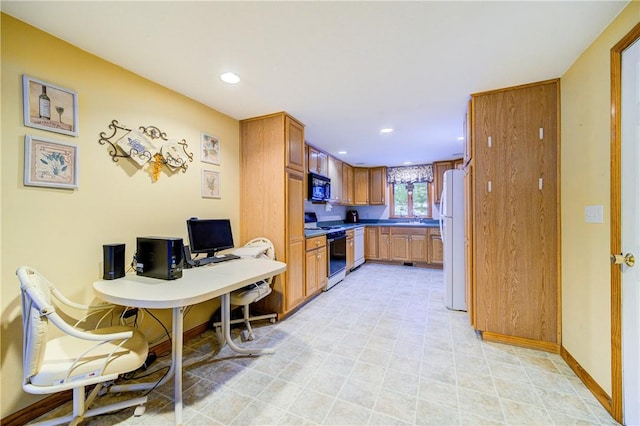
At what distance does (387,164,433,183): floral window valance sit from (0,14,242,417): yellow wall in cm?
453

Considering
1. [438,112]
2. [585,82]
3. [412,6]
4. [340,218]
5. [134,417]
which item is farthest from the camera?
[340,218]

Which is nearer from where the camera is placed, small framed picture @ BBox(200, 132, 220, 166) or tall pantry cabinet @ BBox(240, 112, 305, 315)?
small framed picture @ BBox(200, 132, 220, 166)

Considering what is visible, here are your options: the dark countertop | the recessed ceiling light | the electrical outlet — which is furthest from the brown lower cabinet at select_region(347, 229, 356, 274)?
the electrical outlet

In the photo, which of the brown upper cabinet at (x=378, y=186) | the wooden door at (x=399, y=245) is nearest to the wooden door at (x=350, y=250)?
the wooden door at (x=399, y=245)

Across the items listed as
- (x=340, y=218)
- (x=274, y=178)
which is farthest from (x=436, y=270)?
(x=274, y=178)

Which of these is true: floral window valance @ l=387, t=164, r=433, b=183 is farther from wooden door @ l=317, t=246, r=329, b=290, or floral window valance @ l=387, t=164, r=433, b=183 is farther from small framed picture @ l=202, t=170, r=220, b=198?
small framed picture @ l=202, t=170, r=220, b=198

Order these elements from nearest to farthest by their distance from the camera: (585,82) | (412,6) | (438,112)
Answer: (412,6) → (585,82) → (438,112)

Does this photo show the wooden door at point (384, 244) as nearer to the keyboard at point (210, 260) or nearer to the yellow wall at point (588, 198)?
the yellow wall at point (588, 198)

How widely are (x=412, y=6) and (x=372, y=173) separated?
4.86 metres

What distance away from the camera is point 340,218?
604 cm

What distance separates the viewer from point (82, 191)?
174 centimetres

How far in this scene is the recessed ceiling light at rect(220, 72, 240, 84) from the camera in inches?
80.3

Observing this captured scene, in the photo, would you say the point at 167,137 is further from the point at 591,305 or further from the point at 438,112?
the point at 591,305

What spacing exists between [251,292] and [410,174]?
15.4 feet
